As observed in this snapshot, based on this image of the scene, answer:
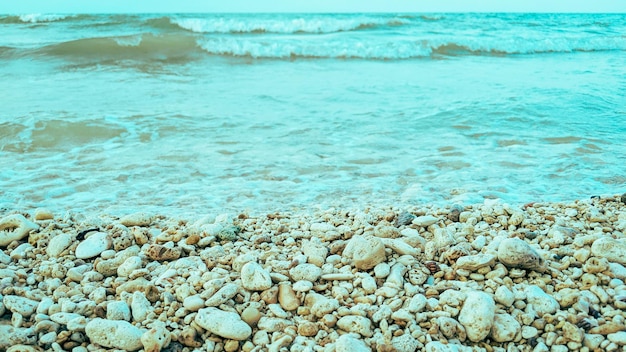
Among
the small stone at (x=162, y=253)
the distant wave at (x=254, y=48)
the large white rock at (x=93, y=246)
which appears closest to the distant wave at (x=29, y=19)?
the distant wave at (x=254, y=48)

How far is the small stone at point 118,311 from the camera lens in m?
1.98

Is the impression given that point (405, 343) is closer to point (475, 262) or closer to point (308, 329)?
point (308, 329)

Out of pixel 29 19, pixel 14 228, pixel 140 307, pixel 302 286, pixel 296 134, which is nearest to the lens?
pixel 140 307

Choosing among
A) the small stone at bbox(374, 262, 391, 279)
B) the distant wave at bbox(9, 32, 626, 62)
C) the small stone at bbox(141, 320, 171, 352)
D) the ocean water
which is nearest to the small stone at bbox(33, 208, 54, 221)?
the ocean water

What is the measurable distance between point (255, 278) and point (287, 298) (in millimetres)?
175

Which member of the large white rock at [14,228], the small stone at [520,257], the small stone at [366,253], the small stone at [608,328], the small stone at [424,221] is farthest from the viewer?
the small stone at [424,221]

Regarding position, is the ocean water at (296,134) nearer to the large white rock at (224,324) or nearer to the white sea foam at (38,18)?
the large white rock at (224,324)

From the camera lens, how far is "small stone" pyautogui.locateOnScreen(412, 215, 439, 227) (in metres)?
2.88

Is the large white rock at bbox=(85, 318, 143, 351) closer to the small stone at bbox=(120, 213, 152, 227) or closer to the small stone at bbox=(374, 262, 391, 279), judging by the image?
the small stone at bbox=(374, 262, 391, 279)

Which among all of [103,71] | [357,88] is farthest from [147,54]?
[357,88]

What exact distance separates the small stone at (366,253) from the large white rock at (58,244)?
1.46 metres

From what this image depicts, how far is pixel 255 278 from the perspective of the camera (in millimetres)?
2195

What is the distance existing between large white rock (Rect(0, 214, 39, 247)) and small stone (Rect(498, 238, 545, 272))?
251cm

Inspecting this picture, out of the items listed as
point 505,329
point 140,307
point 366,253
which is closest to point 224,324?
point 140,307
